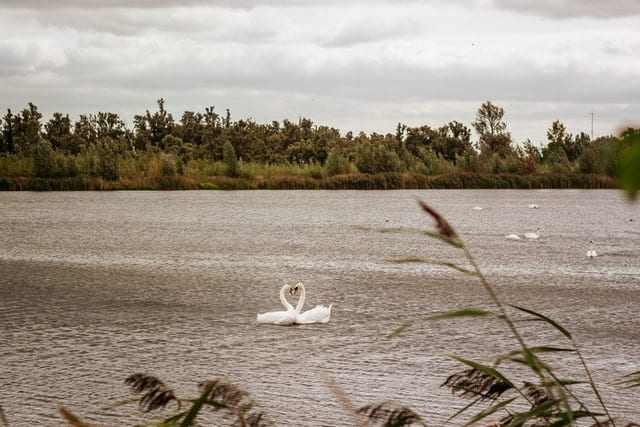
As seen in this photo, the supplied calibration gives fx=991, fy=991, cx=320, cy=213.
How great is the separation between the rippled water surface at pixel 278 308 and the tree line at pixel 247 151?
1655 centimetres

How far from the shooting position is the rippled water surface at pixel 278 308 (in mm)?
7457

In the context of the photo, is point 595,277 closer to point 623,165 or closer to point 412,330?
point 412,330

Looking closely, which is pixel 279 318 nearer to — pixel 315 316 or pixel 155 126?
pixel 315 316

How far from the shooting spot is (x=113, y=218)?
31.5 m

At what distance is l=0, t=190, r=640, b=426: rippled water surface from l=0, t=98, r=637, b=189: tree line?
16.5 metres

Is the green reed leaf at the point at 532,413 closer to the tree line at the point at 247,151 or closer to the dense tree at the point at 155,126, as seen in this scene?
the tree line at the point at 247,151

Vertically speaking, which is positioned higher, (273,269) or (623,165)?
(623,165)

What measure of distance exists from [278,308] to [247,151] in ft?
245

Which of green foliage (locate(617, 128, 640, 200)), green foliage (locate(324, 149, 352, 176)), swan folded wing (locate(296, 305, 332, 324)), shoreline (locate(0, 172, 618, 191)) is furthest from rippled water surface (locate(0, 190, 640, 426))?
green foliage (locate(324, 149, 352, 176))

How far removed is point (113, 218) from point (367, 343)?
23.2 m

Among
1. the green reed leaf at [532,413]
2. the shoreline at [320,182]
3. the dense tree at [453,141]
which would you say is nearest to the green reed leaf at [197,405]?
the green reed leaf at [532,413]

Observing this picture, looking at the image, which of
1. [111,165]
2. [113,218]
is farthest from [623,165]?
[111,165]

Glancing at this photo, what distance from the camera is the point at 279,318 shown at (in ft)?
34.7

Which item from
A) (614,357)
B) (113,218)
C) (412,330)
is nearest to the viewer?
(614,357)
